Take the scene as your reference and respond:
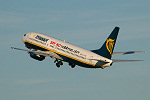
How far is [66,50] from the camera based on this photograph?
8375cm

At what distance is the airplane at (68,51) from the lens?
78812 millimetres

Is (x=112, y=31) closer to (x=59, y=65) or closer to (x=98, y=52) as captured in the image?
(x=98, y=52)

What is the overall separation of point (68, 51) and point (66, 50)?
0.64 m

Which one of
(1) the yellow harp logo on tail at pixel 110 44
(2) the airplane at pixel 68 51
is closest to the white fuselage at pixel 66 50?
(2) the airplane at pixel 68 51

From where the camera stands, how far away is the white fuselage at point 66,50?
7988cm

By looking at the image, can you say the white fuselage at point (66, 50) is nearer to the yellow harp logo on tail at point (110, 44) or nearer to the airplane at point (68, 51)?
the airplane at point (68, 51)

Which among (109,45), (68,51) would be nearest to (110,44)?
(109,45)

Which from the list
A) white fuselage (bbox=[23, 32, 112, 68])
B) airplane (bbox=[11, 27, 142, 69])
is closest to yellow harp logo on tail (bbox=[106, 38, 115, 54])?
airplane (bbox=[11, 27, 142, 69])

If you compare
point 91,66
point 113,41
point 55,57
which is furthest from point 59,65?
point 113,41

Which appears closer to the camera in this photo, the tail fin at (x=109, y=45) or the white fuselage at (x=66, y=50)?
the tail fin at (x=109, y=45)

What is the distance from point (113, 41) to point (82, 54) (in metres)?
7.08

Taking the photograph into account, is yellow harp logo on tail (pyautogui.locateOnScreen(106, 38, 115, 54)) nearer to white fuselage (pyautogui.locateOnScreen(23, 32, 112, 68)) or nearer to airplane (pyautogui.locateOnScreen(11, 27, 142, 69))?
airplane (pyautogui.locateOnScreen(11, 27, 142, 69))

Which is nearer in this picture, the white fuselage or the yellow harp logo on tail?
the yellow harp logo on tail

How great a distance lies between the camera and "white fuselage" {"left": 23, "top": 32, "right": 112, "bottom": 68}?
79.9 meters
